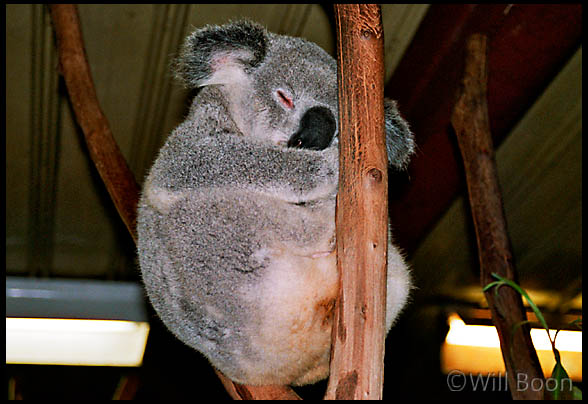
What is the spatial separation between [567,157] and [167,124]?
2528mm

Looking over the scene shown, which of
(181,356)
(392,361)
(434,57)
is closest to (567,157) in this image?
(434,57)

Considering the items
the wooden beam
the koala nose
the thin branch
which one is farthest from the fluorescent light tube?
the koala nose

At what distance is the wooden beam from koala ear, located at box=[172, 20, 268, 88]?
3.67ft

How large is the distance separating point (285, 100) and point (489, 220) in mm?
1120

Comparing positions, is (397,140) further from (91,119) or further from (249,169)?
(91,119)

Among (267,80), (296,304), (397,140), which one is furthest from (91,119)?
(296,304)

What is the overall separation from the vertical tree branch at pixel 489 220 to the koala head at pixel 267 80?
674mm

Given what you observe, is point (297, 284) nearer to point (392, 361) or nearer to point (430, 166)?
point (430, 166)

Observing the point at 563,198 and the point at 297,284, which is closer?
the point at 297,284

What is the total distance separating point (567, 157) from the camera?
3730mm

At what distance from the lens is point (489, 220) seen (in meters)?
2.59

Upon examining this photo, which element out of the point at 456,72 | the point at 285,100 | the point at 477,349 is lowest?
the point at 477,349

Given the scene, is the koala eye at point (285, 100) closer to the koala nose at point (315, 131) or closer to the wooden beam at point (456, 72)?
the koala nose at point (315, 131)

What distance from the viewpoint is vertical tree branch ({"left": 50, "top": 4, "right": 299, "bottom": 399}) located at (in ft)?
9.01
